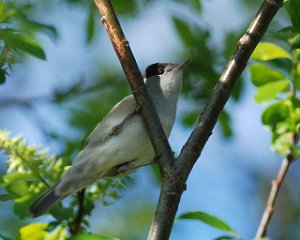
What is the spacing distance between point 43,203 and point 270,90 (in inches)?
46.9

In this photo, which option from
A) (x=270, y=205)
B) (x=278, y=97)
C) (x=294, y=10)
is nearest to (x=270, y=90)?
(x=278, y=97)

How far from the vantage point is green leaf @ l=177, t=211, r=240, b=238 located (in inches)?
100.0

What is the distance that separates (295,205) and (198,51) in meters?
3.01

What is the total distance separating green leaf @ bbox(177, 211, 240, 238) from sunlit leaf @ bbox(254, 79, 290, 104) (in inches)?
31.5

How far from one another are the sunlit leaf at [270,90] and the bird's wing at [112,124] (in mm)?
753

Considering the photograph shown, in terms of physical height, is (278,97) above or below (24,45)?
above

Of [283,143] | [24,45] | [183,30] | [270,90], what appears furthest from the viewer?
[183,30]

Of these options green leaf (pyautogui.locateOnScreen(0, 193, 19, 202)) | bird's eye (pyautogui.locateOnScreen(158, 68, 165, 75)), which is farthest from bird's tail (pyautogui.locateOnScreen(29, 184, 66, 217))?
bird's eye (pyautogui.locateOnScreen(158, 68, 165, 75))

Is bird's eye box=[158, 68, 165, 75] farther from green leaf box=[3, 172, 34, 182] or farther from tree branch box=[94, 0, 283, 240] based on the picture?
tree branch box=[94, 0, 283, 240]

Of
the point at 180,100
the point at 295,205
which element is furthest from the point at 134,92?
the point at 295,205

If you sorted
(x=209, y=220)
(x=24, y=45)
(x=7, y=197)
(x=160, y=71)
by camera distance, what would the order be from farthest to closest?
(x=160, y=71) < (x=24, y=45) < (x=7, y=197) < (x=209, y=220)

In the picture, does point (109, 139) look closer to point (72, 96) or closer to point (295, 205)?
point (72, 96)

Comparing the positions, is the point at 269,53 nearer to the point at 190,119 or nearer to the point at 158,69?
the point at 190,119

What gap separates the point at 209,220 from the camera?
255cm
